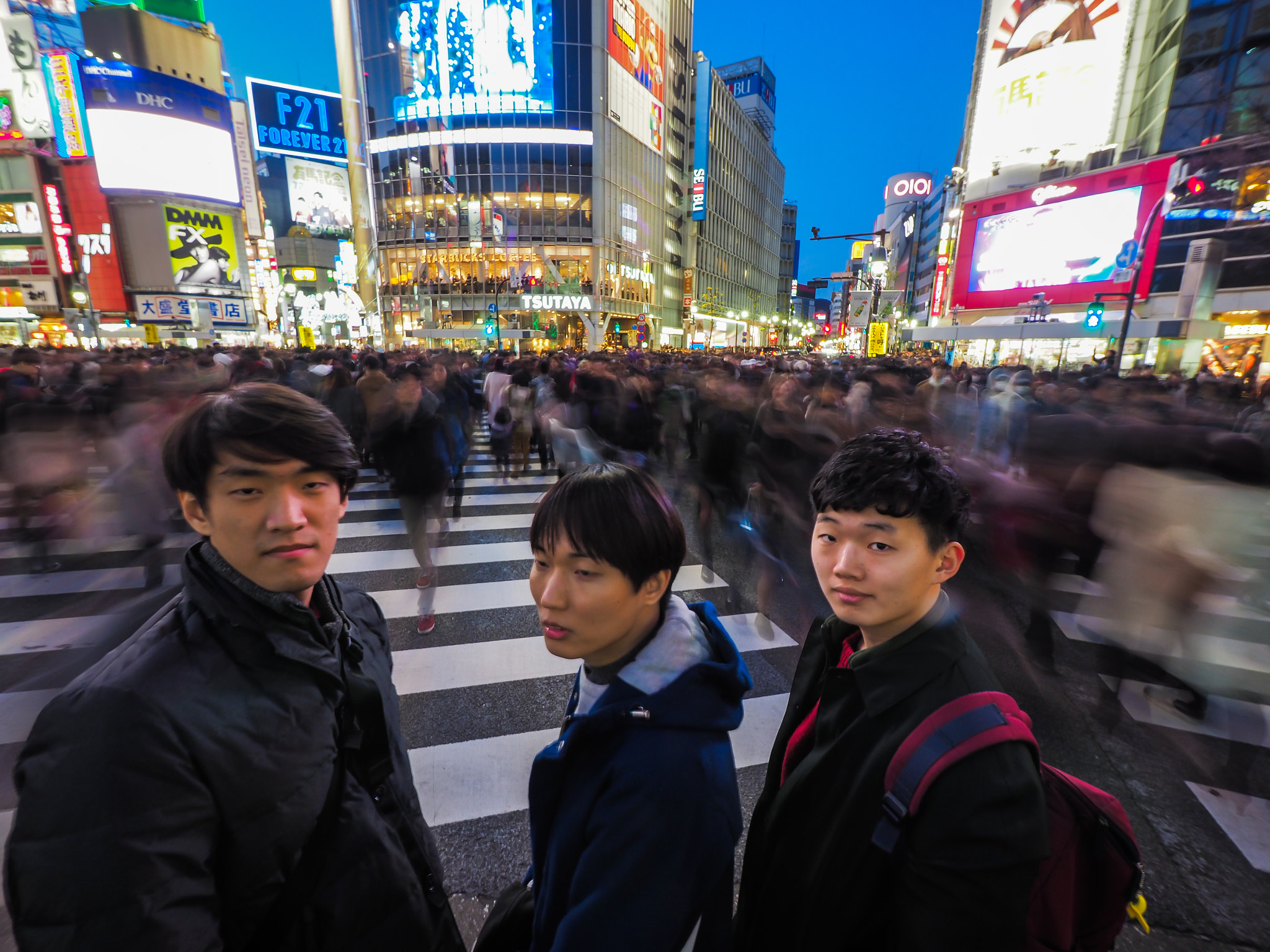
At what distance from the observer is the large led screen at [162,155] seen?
37.1m

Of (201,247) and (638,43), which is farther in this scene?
(638,43)

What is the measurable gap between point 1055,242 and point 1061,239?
0.29 m

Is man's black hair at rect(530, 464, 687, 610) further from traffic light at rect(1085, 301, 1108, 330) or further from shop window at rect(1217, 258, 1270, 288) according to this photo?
shop window at rect(1217, 258, 1270, 288)

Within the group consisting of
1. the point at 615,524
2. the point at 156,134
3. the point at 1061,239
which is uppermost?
the point at 156,134

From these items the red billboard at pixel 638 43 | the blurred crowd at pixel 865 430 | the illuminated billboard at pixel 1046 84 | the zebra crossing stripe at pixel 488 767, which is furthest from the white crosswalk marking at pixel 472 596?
the red billboard at pixel 638 43

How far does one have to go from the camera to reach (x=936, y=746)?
1217 mm

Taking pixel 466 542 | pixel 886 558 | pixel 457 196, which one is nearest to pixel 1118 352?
pixel 466 542

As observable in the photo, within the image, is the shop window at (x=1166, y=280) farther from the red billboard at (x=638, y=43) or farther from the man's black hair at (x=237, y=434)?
the red billboard at (x=638, y=43)

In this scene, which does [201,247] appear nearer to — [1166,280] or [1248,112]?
[1166,280]

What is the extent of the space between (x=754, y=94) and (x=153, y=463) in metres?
123

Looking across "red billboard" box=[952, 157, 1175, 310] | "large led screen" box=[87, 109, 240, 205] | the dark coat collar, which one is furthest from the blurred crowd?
"large led screen" box=[87, 109, 240, 205]

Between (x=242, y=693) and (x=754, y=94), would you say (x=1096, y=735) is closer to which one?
(x=242, y=693)

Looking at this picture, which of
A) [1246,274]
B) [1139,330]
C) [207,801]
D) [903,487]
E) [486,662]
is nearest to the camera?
[207,801]

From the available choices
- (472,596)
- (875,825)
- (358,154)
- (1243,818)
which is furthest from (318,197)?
(1243,818)
